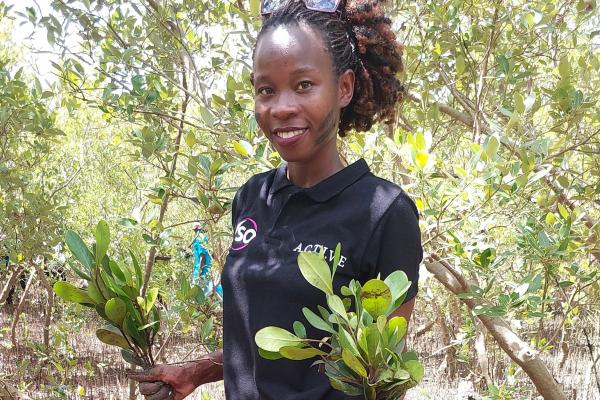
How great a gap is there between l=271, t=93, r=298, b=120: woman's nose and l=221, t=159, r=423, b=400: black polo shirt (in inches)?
5.8

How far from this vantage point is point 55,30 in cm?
290

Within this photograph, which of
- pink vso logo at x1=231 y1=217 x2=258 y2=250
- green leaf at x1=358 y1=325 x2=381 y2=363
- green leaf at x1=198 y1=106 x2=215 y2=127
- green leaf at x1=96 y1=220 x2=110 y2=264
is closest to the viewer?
green leaf at x1=358 y1=325 x2=381 y2=363

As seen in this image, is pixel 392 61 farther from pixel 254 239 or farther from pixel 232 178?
pixel 232 178

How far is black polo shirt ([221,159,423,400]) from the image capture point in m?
1.18

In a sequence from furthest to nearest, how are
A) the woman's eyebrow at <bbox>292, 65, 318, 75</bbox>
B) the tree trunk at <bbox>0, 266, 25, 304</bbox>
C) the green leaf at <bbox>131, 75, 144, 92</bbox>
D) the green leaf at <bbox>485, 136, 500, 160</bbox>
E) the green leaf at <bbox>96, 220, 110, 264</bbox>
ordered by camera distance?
the tree trunk at <bbox>0, 266, 25, 304</bbox>
the green leaf at <bbox>131, 75, 144, 92</bbox>
the green leaf at <bbox>485, 136, 500, 160</bbox>
the woman's eyebrow at <bbox>292, 65, 318, 75</bbox>
the green leaf at <bbox>96, 220, 110, 264</bbox>

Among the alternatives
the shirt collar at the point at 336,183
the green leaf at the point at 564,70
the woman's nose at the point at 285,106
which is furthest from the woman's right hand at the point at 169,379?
the green leaf at the point at 564,70

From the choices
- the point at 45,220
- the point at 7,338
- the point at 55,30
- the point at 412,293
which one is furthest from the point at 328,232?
the point at 7,338

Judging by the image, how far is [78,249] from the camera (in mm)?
1171

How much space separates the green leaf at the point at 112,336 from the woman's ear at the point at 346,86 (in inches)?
23.4

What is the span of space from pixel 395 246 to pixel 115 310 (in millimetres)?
493

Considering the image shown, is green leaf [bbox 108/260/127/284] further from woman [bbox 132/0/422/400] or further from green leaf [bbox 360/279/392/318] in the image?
green leaf [bbox 360/279/392/318]

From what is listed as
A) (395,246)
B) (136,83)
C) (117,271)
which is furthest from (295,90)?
(136,83)

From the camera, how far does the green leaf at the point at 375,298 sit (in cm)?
82

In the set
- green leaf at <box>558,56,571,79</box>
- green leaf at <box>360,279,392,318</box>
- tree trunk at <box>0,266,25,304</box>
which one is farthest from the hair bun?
tree trunk at <box>0,266,25,304</box>
